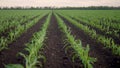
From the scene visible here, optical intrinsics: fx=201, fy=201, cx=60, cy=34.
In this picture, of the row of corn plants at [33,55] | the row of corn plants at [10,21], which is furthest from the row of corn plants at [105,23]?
the row of corn plants at [10,21]

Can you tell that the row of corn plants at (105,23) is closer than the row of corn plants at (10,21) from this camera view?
Yes

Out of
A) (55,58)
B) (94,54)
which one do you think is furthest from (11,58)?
(94,54)

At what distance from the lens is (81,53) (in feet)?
18.3

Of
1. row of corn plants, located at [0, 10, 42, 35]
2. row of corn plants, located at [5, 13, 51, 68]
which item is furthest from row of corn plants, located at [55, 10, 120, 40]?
row of corn plants, located at [0, 10, 42, 35]

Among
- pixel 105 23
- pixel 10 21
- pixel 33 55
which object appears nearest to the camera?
pixel 33 55

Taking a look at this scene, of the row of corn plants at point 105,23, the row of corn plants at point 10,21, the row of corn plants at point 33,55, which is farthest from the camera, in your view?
the row of corn plants at point 10,21

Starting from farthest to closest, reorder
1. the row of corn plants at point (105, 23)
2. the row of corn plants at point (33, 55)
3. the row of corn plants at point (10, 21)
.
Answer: the row of corn plants at point (10, 21) < the row of corn plants at point (105, 23) < the row of corn plants at point (33, 55)

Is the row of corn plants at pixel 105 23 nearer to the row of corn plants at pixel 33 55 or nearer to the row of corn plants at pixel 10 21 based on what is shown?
the row of corn plants at pixel 33 55

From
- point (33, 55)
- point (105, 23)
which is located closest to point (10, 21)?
point (105, 23)

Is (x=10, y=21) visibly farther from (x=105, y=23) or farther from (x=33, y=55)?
(x=33, y=55)

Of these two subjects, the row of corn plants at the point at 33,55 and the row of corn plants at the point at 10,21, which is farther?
the row of corn plants at the point at 10,21

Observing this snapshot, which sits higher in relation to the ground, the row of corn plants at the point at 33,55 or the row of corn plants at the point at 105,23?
the row of corn plants at the point at 33,55

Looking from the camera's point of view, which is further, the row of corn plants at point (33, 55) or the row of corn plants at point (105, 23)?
the row of corn plants at point (105, 23)

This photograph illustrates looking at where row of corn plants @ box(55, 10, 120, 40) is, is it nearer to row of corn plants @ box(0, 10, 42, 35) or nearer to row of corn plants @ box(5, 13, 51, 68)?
row of corn plants @ box(5, 13, 51, 68)
